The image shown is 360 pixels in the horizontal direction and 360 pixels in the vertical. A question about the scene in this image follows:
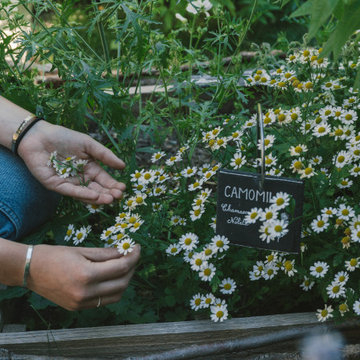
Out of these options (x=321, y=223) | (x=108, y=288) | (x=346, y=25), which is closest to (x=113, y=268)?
(x=108, y=288)

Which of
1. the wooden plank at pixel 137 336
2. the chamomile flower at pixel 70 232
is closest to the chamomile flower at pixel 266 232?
the wooden plank at pixel 137 336

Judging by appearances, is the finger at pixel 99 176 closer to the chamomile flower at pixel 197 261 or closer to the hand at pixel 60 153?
the hand at pixel 60 153

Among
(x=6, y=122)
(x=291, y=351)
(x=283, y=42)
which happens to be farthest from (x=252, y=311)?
(x=283, y=42)

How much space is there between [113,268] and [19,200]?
49cm

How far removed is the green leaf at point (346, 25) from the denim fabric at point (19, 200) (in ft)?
3.56

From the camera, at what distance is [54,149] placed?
1.68 metres

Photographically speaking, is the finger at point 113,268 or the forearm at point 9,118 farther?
the forearm at point 9,118

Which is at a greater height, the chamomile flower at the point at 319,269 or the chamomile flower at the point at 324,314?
the chamomile flower at the point at 319,269

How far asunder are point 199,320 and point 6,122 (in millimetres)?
875

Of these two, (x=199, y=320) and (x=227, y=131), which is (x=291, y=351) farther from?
(x=227, y=131)

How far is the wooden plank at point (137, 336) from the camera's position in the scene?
57.8 inches

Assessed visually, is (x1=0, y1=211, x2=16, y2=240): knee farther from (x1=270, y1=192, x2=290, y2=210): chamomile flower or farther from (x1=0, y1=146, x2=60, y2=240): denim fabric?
(x1=270, y1=192, x2=290, y2=210): chamomile flower

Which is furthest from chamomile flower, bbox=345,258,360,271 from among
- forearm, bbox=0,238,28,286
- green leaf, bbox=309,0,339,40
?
forearm, bbox=0,238,28,286

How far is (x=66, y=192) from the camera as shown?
159 cm
